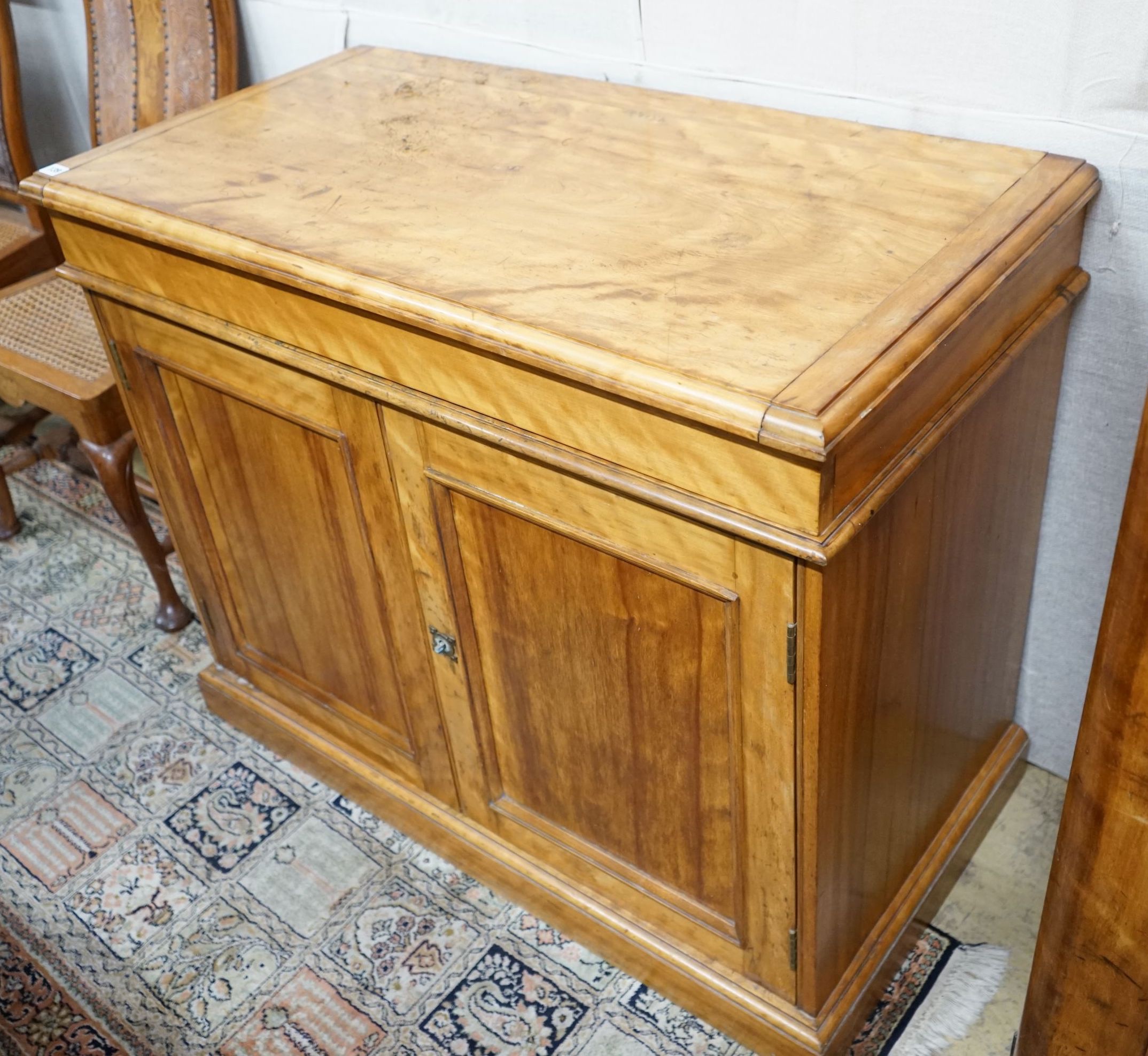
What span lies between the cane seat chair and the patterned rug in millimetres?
284

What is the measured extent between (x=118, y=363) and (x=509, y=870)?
0.82 meters

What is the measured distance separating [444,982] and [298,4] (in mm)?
1412

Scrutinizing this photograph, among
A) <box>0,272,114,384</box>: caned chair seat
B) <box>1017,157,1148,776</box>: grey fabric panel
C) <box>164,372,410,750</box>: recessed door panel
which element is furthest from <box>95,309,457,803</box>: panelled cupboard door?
<box>1017,157,1148,776</box>: grey fabric panel

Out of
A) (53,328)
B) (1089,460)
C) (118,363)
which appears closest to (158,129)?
(118,363)

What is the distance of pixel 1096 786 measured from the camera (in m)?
0.86

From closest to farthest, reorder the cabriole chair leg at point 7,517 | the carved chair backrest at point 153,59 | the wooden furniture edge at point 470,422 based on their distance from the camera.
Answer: the wooden furniture edge at point 470,422
the carved chair backrest at point 153,59
the cabriole chair leg at point 7,517

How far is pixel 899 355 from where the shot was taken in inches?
34.4

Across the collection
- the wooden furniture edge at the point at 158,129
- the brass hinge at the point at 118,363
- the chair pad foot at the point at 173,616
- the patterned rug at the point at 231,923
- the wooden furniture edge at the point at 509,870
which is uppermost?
the wooden furniture edge at the point at 158,129

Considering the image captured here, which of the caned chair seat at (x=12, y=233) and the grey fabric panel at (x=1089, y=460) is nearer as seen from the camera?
the grey fabric panel at (x=1089, y=460)

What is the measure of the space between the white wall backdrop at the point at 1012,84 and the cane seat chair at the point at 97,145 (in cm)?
26

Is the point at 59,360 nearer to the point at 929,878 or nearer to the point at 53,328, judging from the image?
the point at 53,328

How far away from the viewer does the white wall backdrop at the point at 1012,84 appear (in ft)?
3.69

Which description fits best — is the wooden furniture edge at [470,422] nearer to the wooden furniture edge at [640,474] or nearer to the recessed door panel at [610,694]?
the wooden furniture edge at [640,474]

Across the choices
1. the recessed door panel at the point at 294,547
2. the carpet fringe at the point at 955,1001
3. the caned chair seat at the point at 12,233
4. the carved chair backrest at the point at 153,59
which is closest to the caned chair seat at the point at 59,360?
the caned chair seat at the point at 12,233
